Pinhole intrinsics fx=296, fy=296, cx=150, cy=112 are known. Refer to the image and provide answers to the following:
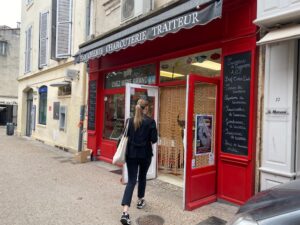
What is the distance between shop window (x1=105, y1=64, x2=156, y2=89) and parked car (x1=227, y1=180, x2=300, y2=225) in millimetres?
5116

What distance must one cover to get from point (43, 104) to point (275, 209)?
1404cm

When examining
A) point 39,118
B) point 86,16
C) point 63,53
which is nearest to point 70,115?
point 63,53

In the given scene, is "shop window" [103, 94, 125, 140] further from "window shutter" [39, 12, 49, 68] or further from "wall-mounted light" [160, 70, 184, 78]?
"window shutter" [39, 12, 49, 68]

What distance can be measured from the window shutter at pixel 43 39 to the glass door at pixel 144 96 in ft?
27.6

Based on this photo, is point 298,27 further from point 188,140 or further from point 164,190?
point 164,190

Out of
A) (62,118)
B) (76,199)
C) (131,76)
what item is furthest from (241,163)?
(62,118)

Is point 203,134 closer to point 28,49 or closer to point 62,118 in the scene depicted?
point 62,118

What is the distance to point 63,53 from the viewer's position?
37.3 ft

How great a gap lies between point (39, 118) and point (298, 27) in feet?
44.1

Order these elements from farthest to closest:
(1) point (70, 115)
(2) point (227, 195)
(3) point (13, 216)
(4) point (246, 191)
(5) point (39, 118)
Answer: (5) point (39, 118)
(1) point (70, 115)
(2) point (227, 195)
(4) point (246, 191)
(3) point (13, 216)

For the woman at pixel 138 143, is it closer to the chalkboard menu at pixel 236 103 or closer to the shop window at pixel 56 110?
the chalkboard menu at pixel 236 103

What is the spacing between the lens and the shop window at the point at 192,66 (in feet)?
18.6

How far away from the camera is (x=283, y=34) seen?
13.0ft

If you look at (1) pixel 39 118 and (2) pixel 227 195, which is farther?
(1) pixel 39 118
